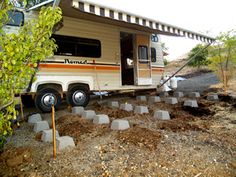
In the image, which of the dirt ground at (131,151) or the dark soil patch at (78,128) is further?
the dark soil patch at (78,128)

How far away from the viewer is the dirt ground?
2.62 m

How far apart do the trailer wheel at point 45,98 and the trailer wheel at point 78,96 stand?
381mm

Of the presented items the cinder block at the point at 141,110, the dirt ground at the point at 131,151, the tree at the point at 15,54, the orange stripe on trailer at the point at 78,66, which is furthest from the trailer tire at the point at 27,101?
the tree at the point at 15,54

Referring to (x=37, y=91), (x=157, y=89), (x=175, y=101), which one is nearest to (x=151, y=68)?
(x=157, y=89)

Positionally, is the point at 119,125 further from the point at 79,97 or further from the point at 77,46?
the point at 77,46

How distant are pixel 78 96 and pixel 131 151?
3201mm

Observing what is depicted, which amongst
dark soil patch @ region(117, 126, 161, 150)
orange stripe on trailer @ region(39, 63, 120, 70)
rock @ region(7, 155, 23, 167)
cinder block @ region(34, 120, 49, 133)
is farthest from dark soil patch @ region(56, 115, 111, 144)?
orange stripe on trailer @ region(39, 63, 120, 70)

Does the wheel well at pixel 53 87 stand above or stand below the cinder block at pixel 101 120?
above

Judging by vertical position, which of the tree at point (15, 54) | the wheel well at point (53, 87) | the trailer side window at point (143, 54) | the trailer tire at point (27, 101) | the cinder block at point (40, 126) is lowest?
the cinder block at point (40, 126)

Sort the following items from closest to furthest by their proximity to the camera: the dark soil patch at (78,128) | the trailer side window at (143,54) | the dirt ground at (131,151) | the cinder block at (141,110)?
the dirt ground at (131,151) → the dark soil patch at (78,128) → the cinder block at (141,110) → the trailer side window at (143,54)

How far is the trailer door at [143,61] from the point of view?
763 cm

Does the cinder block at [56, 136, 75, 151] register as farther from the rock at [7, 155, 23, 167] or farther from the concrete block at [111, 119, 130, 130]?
the concrete block at [111, 119, 130, 130]

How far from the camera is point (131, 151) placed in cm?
305

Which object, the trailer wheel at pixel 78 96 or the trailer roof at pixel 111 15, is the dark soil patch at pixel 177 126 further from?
the trailer wheel at pixel 78 96
